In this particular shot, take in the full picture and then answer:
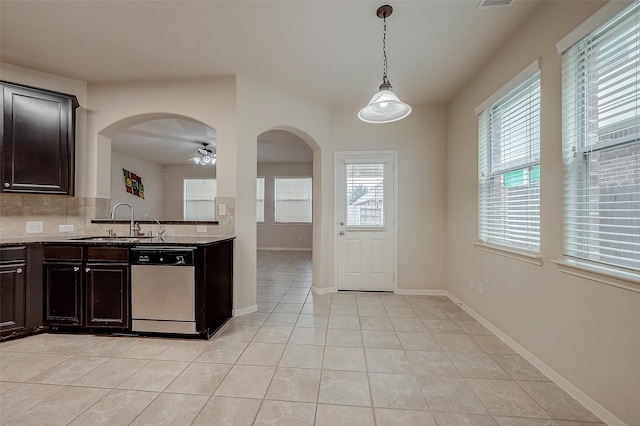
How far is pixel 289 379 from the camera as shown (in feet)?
6.07

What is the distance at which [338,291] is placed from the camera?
157 inches

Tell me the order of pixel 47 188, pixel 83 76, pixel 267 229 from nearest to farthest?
pixel 47 188 < pixel 83 76 < pixel 267 229

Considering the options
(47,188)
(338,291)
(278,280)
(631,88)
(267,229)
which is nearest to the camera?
(631,88)

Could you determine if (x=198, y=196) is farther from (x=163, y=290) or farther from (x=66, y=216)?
(x=163, y=290)

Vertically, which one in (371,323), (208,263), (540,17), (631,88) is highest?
(540,17)

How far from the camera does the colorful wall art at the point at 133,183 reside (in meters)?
7.15

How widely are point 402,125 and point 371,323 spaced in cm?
282

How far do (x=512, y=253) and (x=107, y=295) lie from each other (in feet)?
12.5

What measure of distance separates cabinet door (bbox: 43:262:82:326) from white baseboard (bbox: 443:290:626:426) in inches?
160

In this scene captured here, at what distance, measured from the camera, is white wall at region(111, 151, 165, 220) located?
677 centimetres

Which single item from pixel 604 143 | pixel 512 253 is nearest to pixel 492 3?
pixel 604 143

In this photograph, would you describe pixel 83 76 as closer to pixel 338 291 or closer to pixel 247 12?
pixel 247 12

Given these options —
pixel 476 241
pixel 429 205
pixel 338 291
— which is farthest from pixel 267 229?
pixel 476 241

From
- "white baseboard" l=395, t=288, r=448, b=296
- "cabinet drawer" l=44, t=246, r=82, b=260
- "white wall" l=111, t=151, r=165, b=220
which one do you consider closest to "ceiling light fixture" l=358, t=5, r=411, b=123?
"white baseboard" l=395, t=288, r=448, b=296
